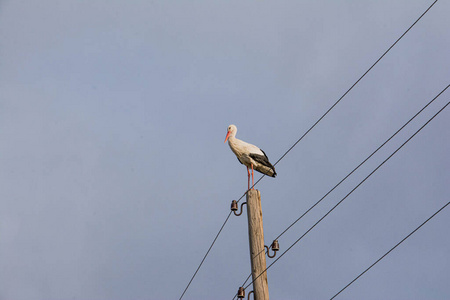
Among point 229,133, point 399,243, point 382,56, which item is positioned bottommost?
point 399,243

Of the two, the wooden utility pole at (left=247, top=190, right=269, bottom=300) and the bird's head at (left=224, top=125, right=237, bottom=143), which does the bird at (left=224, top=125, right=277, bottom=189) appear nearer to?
the bird's head at (left=224, top=125, right=237, bottom=143)

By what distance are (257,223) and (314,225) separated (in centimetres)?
62

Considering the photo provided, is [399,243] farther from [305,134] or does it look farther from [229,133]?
[229,133]

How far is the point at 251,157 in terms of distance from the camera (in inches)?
512

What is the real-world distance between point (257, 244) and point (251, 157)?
406 centimetres

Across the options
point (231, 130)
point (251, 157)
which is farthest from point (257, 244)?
point (231, 130)

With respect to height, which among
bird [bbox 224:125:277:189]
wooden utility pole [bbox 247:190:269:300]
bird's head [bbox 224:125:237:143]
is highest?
bird's head [bbox 224:125:237:143]

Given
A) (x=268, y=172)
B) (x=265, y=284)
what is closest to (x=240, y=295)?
(x=265, y=284)

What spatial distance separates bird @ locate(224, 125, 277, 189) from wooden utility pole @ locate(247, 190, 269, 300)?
11.1ft

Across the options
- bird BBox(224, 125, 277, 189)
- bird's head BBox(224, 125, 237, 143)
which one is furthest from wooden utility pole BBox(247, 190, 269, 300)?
bird's head BBox(224, 125, 237, 143)

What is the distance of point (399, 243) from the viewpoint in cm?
835

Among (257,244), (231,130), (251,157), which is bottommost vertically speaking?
(257,244)

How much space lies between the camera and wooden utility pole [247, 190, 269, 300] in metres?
8.82

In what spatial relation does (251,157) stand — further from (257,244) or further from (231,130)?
(257,244)
